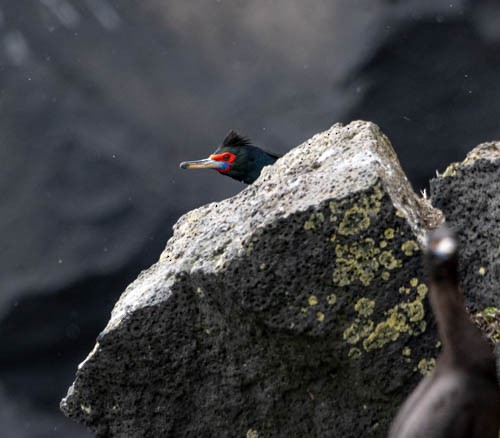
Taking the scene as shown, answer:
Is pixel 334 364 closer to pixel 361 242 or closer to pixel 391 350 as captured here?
pixel 391 350

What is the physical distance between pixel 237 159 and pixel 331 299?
15.7 feet

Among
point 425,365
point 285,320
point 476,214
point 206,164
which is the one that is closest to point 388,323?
point 425,365

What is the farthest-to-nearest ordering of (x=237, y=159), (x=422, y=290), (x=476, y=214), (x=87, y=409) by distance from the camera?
(x=237, y=159) → (x=87, y=409) → (x=476, y=214) → (x=422, y=290)

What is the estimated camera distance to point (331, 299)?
435 cm

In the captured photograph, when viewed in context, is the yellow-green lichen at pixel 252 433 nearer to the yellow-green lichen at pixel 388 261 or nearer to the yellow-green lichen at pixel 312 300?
the yellow-green lichen at pixel 312 300

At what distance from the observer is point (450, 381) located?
10.7 feet

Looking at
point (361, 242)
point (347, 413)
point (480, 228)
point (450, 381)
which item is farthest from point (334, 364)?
point (450, 381)

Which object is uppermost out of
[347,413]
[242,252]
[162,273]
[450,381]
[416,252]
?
[162,273]

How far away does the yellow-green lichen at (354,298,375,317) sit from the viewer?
171 inches

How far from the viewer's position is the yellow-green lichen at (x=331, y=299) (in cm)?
435

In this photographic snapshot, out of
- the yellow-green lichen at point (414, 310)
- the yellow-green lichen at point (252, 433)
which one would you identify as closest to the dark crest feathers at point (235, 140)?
the yellow-green lichen at point (252, 433)

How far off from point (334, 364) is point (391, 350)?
11.2 inches

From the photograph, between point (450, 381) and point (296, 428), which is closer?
point (450, 381)

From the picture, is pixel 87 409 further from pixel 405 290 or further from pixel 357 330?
pixel 405 290
